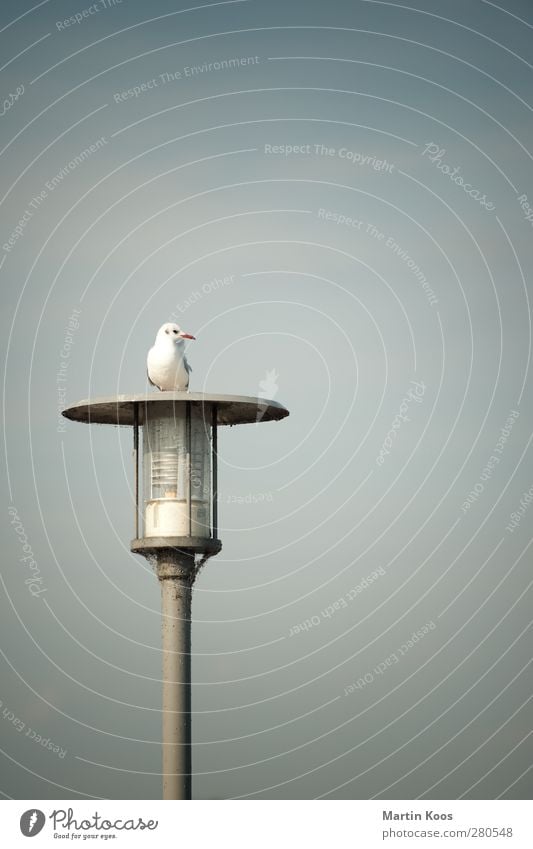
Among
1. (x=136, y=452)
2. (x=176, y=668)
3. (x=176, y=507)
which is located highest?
(x=136, y=452)

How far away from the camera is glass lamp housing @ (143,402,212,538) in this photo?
50.2 m

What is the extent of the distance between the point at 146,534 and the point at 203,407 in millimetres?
4157

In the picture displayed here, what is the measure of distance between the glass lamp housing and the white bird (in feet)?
2.56

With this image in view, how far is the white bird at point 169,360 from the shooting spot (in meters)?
50.5

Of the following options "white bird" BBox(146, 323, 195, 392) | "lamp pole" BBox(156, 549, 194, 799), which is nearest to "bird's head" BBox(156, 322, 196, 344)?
"white bird" BBox(146, 323, 195, 392)

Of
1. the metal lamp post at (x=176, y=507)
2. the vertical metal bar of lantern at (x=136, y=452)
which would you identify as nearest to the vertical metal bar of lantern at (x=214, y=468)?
the metal lamp post at (x=176, y=507)

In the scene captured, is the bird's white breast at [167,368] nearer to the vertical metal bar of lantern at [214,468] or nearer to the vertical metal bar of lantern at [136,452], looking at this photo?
the vertical metal bar of lantern at [136,452]

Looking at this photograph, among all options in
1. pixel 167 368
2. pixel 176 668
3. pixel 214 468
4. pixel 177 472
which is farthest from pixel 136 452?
pixel 176 668

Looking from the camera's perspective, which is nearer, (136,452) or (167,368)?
(167,368)

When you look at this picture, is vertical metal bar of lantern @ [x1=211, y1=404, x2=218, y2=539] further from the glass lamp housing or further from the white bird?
the white bird

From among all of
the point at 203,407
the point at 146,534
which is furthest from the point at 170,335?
the point at 146,534

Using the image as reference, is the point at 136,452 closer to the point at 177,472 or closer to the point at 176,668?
the point at 177,472

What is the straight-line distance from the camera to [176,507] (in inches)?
1978

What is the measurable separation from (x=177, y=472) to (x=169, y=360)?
334 centimetres
